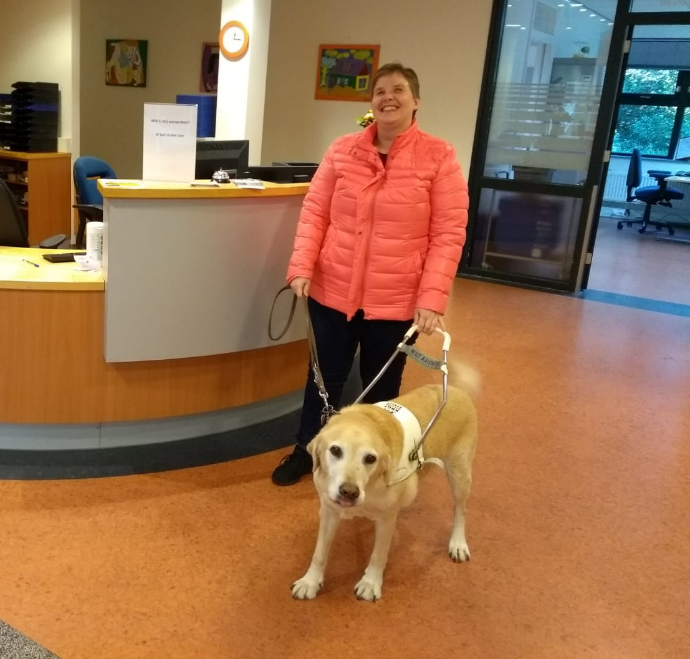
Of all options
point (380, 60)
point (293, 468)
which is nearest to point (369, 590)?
point (293, 468)

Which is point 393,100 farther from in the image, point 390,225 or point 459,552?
point 459,552

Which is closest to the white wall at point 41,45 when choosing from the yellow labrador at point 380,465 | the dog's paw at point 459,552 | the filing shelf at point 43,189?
the filing shelf at point 43,189

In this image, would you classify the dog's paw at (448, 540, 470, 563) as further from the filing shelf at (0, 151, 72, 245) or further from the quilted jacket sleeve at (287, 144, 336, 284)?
the filing shelf at (0, 151, 72, 245)

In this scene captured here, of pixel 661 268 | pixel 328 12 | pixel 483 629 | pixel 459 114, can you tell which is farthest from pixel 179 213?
pixel 661 268

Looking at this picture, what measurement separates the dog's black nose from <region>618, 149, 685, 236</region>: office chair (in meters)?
9.55

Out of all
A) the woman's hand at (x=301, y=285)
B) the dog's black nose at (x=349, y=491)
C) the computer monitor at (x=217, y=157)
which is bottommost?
the dog's black nose at (x=349, y=491)

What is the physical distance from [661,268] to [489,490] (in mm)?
5814

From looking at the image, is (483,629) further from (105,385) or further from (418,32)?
(418,32)

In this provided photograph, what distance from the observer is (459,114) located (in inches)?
243

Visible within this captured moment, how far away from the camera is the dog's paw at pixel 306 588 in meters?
1.97

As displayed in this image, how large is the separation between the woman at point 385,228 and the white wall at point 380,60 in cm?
419

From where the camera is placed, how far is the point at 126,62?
7637mm

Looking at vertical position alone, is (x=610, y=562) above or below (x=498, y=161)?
below

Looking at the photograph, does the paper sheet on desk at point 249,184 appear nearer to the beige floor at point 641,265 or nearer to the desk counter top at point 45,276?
the desk counter top at point 45,276
